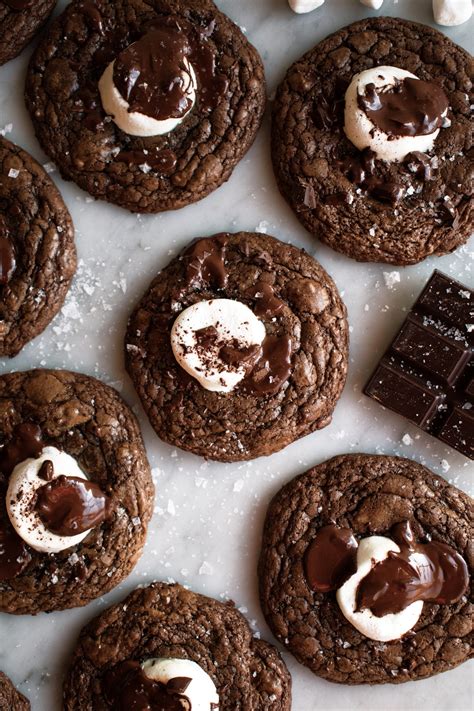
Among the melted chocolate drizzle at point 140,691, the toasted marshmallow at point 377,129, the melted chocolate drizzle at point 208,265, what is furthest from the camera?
the melted chocolate drizzle at point 208,265

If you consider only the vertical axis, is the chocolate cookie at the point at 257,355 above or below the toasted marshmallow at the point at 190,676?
above

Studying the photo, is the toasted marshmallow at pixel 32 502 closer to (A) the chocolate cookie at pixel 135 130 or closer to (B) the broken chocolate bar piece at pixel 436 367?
(A) the chocolate cookie at pixel 135 130

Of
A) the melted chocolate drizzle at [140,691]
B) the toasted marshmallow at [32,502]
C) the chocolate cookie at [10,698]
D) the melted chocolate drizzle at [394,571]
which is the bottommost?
the chocolate cookie at [10,698]

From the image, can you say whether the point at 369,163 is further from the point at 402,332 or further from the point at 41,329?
the point at 41,329

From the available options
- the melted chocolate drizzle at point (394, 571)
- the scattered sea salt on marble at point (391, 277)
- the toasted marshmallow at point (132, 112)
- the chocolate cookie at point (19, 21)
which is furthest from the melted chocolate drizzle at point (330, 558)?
the chocolate cookie at point (19, 21)

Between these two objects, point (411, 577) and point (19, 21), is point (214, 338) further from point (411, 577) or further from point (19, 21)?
point (19, 21)

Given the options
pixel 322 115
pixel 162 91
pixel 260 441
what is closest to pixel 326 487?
pixel 260 441

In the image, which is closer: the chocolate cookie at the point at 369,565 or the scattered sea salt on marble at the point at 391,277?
the chocolate cookie at the point at 369,565

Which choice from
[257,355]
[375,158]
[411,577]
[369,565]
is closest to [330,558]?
[369,565]
